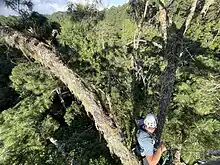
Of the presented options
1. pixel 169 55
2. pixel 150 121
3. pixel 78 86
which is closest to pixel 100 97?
pixel 78 86

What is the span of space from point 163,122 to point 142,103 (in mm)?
1372

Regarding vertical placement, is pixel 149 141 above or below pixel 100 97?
below

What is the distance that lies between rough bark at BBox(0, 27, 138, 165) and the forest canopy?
22 mm

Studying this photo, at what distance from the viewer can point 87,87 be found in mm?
7527

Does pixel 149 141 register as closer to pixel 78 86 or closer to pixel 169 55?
pixel 78 86

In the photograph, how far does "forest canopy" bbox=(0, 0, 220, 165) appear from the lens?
7355 mm

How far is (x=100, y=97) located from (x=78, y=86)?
0.61 metres

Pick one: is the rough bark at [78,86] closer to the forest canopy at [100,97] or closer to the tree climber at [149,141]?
the forest canopy at [100,97]

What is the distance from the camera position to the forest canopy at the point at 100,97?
24.1ft

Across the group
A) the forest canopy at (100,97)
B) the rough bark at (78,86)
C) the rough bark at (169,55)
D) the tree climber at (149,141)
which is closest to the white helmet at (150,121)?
the tree climber at (149,141)

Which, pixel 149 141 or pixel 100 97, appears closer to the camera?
pixel 149 141

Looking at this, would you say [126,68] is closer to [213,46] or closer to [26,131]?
[26,131]

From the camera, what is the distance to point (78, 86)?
24.9ft

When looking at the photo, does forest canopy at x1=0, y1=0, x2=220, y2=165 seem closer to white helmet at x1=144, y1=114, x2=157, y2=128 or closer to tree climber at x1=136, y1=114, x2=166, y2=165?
tree climber at x1=136, y1=114, x2=166, y2=165
